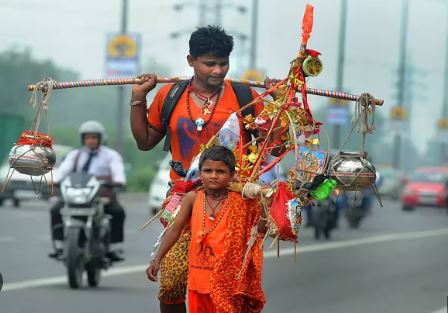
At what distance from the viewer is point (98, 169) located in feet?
49.4

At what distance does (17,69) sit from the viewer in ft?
273

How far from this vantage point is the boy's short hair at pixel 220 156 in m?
6.76

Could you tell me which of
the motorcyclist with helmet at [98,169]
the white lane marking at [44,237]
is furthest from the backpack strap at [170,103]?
the white lane marking at [44,237]

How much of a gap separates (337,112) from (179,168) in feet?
172

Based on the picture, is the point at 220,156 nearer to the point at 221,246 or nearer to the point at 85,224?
the point at 221,246

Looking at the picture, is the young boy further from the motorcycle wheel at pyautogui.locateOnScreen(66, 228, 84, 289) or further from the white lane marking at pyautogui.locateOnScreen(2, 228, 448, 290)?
the motorcycle wheel at pyautogui.locateOnScreen(66, 228, 84, 289)

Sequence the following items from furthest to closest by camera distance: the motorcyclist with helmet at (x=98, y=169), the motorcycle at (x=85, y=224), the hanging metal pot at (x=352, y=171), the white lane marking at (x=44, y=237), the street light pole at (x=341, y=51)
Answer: the street light pole at (x=341, y=51) < the white lane marking at (x=44, y=237) < the motorcyclist with helmet at (x=98, y=169) < the motorcycle at (x=85, y=224) < the hanging metal pot at (x=352, y=171)

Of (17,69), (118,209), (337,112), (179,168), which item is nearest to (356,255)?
(118,209)

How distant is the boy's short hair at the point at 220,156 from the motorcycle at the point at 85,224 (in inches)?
293

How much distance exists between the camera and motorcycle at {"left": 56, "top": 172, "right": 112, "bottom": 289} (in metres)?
14.2

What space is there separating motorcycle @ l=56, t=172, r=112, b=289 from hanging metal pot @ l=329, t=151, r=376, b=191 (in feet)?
24.5

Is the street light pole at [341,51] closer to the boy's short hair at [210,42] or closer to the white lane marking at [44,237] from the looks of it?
the white lane marking at [44,237]

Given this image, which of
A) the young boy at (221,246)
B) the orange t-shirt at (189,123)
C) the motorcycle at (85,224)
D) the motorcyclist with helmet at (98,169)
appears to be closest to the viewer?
the young boy at (221,246)

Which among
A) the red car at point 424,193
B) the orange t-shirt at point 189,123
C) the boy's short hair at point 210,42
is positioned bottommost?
the red car at point 424,193
